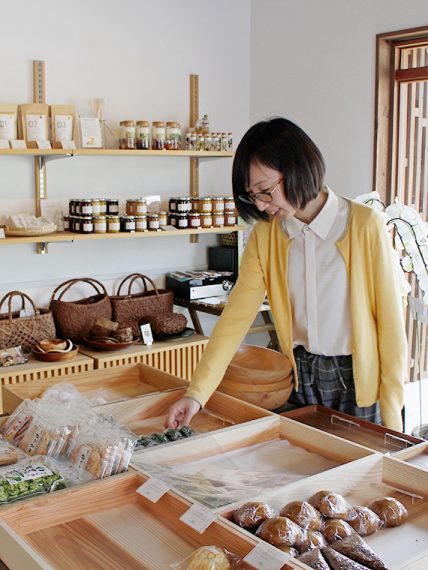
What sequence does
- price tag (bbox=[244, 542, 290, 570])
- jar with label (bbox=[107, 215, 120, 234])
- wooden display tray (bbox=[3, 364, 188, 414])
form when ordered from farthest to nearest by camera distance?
1. jar with label (bbox=[107, 215, 120, 234])
2. wooden display tray (bbox=[3, 364, 188, 414])
3. price tag (bbox=[244, 542, 290, 570])

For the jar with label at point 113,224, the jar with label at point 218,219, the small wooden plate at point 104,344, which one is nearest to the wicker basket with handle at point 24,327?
the small wooden plate at point 104,344

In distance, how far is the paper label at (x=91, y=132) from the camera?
3906mm

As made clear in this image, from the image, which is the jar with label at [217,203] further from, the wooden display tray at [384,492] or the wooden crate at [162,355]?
the wooden display tray at [384,492]

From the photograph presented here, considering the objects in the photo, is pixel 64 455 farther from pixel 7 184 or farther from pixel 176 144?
pixel 176 144

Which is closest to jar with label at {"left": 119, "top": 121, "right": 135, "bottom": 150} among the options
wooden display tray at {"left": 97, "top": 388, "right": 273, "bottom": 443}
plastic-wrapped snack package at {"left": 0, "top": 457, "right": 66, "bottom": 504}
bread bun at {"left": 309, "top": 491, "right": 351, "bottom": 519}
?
wooden display tray at {"left": 97, "top": 388, "right": 273, "bottom": 443}

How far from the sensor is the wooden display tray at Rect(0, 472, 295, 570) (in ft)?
4.28

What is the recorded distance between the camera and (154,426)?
6.68 ft

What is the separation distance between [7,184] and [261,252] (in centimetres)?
218

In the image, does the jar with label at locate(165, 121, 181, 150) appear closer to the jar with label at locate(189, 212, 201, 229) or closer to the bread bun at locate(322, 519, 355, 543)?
the jar with label at locate(189, 212, 201, 229)

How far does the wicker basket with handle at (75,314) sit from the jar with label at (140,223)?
15.0 inches

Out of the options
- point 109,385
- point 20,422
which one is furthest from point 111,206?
point 20,422

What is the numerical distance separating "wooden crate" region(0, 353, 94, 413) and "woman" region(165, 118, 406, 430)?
1.44 metres

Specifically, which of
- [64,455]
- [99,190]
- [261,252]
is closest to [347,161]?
[99,190]

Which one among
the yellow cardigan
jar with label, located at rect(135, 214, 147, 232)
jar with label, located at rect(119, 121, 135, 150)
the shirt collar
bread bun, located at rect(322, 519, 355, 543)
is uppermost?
jar with label, located at rect(119, 121, 135, 150)
